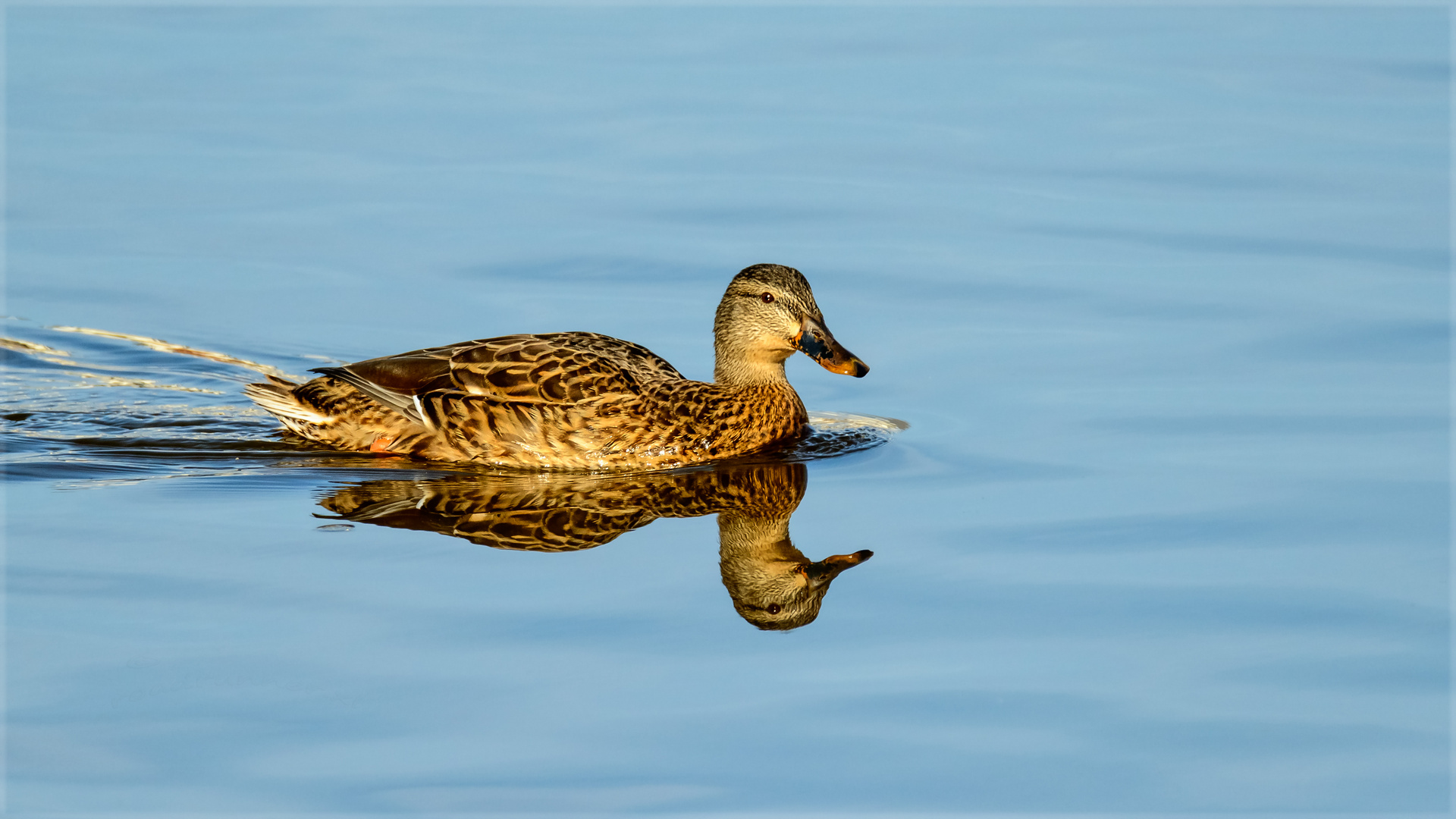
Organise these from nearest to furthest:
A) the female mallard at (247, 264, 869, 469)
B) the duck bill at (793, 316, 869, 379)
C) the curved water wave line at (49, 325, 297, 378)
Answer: the female mallard at (247, 264, 869, 469)
the duck bill at (793, 316, 869, 379)
the curved water wave line at (49, 325, 297, 378)

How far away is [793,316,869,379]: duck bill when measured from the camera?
34.9ft

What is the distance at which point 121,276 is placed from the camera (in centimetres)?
1338

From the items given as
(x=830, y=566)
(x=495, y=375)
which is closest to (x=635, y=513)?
(x=830, y=566)

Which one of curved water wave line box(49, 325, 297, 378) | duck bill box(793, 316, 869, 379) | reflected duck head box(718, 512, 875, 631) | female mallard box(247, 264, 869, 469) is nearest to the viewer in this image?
reflected duck head box(718, 512, 875, 631)

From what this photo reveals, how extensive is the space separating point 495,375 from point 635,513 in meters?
1.63

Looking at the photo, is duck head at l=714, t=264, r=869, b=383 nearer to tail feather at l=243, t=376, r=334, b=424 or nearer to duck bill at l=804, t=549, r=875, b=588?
duck bill at l=804, t=549, r=875, b=588

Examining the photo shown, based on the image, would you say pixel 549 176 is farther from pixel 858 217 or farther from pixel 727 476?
pixel 727 476

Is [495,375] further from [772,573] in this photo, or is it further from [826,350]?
[772,573]

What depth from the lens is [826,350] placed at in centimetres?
1070

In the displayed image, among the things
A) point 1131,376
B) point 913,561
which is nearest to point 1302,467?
point 1131,376

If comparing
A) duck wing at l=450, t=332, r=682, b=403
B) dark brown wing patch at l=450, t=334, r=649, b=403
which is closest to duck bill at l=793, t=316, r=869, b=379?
duck wing at l=450, t=332, r=682, b=403

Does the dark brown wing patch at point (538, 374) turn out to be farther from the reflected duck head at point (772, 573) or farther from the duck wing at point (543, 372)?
the reflected duck head at point (772, 573)

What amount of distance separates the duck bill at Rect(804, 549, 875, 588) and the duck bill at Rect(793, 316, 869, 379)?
219 centimetres

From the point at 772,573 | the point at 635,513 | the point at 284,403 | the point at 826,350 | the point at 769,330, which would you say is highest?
the point at 769,330
